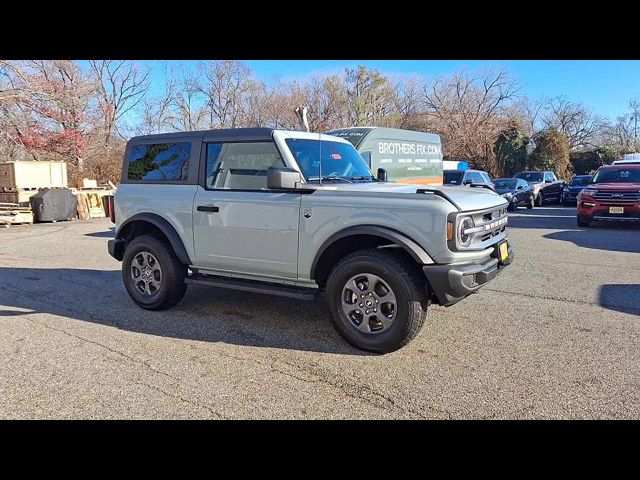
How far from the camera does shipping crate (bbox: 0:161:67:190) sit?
52.9 feet

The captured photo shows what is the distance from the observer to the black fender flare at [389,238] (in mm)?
3898

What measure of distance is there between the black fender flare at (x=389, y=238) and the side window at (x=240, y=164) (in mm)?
1011

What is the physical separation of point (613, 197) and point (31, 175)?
1877 centimetres

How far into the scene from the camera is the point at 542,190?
74.4 ft

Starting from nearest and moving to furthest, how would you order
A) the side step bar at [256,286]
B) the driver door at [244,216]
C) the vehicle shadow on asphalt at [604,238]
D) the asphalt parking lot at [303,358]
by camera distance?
the asphalt parking lot at [303,358] → the side step bar at [256,286] → the driver door at [244,216] → the vehicle shadow on asphalt at [604,238]

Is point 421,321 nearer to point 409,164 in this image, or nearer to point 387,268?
point 387,268

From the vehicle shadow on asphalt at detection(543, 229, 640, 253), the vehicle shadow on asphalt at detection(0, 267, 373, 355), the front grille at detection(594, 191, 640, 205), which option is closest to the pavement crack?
the vehicle shadow on asphalt at detection(0, 267, 373, 355)

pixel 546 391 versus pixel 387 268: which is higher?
pixel 387 268

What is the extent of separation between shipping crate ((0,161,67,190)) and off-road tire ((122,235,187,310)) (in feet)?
44.5

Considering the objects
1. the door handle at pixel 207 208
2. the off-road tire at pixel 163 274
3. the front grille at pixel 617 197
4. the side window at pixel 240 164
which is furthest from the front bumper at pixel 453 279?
the front grille at pixel 617 197

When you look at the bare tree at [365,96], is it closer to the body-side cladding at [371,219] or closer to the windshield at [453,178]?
the windshield at [453,178]

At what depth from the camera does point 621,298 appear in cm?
582
